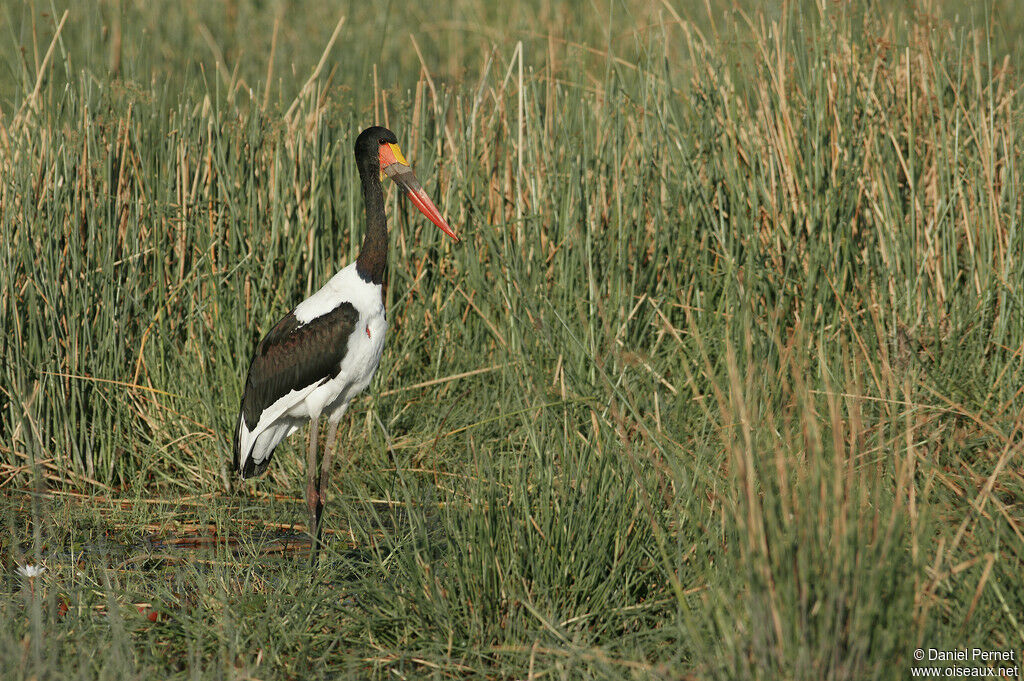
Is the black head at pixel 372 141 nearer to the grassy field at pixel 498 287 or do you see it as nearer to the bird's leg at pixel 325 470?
the grassy field at pixel 498 287

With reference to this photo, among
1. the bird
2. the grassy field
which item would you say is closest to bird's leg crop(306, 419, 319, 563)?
the bird

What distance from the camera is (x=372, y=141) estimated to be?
4160 millimetres

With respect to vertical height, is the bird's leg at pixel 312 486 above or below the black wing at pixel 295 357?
below

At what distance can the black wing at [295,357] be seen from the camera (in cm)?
394

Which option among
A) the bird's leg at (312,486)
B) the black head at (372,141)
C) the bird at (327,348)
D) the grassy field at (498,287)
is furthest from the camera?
the black head at (372,141)

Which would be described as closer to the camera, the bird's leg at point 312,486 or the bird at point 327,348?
the bird's leg at point 312,486

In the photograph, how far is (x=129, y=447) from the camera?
4309 millimetres

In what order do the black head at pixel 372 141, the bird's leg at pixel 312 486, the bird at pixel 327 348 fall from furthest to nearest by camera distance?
the black head at pixel 372 141, the bird at pixel 327 348, the bird's leg at pixel 312 486

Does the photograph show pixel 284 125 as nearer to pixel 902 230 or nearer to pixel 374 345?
pixel 374 345

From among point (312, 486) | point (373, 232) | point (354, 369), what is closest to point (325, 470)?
point (312, 486)

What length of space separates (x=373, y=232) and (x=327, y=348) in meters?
0.45

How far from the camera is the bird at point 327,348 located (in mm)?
3949

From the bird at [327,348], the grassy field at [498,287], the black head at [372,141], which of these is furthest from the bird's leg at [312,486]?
the black head at [372,141]

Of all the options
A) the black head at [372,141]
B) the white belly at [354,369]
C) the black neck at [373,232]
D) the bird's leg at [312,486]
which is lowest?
the bird's leg at [312,486]
